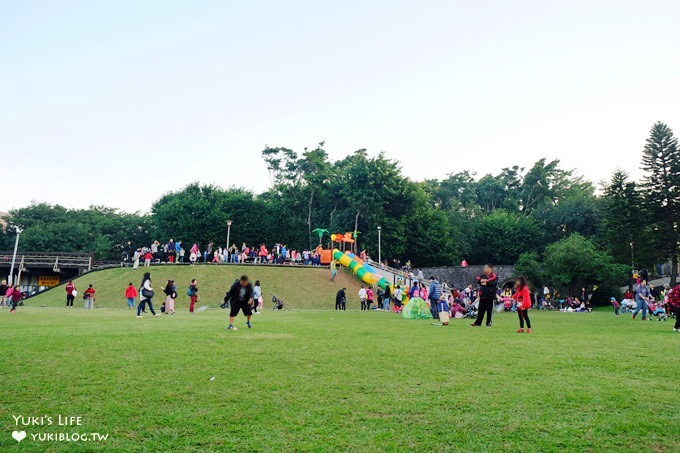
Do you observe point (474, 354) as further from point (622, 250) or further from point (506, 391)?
point (622, 250)

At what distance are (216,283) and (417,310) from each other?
20.4 m

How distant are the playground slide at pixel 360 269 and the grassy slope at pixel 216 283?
81 cm

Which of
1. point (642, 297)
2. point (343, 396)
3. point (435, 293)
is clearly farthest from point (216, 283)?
point (343, 396)

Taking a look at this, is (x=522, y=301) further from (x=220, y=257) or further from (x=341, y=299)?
(x=220, y=257)

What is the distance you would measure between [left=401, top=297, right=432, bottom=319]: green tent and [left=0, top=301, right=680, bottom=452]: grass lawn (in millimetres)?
12718

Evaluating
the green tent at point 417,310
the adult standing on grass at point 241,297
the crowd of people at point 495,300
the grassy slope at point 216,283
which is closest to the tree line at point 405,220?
the crowd of people at point 495,300

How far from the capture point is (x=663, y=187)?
154ft

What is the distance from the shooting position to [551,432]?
4582 mm


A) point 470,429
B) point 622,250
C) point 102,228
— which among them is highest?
point 102,228

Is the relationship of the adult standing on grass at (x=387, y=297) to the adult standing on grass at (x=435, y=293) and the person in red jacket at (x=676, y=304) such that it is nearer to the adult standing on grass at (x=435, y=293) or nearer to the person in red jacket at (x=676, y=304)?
the adult standing on grass at (x=435, y=293)

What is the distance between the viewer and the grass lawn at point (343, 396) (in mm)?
4410

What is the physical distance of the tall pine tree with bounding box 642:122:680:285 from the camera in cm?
4553

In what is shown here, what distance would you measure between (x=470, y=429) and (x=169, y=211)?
63.4 metres

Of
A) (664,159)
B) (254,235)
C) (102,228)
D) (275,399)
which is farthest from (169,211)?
(275,399)
